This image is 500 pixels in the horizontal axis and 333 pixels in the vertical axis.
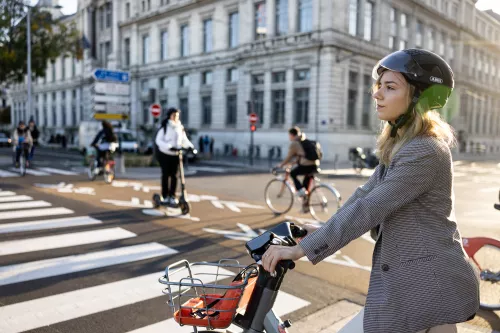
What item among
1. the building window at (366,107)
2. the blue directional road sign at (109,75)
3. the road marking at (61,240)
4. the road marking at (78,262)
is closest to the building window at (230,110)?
the building window at (366,107)

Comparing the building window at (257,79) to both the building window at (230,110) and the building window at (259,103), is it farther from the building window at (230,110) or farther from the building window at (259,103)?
the building window at (230,110)

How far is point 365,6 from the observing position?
31703 millimetres

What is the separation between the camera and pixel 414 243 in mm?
1667

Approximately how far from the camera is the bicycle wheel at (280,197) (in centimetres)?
888

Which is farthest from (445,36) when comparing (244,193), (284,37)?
(244,193)

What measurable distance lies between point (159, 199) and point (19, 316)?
16.2ft

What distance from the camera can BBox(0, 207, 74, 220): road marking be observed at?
25.2 feet

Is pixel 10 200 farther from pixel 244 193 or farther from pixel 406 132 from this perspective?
pixel 406 132

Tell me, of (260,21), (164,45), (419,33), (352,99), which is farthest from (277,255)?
(164,45)

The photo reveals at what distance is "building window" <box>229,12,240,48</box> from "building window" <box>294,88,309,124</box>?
25.9 ft

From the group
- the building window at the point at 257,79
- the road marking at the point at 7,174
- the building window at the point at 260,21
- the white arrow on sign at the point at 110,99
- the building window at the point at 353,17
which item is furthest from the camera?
the building window at the point at 257,79

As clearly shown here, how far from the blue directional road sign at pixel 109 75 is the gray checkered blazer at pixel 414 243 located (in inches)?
622

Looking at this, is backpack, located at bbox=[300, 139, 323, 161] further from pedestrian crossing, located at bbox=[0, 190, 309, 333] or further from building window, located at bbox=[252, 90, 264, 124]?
building window, located at bbox=[252, 90, 264, 124]

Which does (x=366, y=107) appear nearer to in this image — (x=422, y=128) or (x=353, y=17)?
(x=353, y=17)
